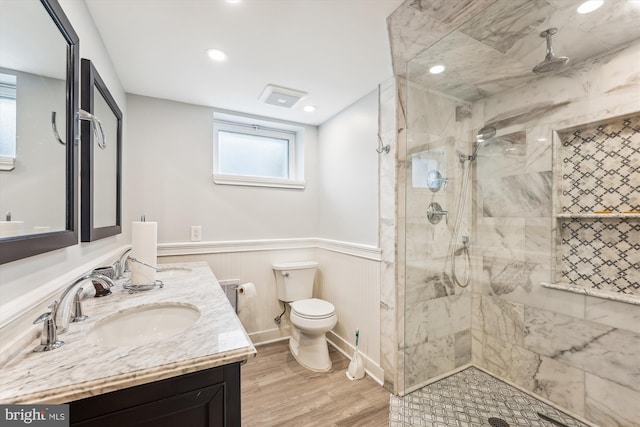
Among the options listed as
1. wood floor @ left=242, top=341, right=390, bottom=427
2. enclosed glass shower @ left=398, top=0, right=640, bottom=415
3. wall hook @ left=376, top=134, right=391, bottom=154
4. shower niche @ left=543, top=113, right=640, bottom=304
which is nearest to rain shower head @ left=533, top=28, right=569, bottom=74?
enclosed glass shower @ left=398, top=0, right=640, bottom=415

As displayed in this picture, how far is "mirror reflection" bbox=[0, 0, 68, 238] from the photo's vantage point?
26.9 inches

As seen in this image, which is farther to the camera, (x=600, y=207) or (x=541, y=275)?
(x=541, y=275)

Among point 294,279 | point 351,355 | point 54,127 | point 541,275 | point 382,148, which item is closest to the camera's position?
point 54,127

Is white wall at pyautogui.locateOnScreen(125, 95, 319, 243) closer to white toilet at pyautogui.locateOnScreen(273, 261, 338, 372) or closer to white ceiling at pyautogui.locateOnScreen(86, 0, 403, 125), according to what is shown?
white ceiling at pyautogui.locateOnScreen(86, 0, 403, 125)

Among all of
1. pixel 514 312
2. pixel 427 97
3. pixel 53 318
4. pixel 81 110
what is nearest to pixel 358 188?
pixel 427 97

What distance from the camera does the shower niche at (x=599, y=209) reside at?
1.46 m

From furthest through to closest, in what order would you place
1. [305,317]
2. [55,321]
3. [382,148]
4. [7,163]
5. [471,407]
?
[305,317] < [382,148] < [471,407] < [55,321] < [7,163]

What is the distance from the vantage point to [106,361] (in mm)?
693

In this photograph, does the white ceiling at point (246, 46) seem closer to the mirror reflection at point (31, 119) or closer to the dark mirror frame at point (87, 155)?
the dark mirror frame at point (87, 155)

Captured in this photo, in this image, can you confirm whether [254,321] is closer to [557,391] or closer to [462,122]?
[557,391]

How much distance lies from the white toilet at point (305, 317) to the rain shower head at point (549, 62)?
2167 millimetres

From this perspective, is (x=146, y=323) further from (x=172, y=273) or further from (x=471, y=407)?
(x=471, y=407)

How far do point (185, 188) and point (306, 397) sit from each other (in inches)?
72.3

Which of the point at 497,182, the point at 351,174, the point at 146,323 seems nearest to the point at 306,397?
the point at 146,323
